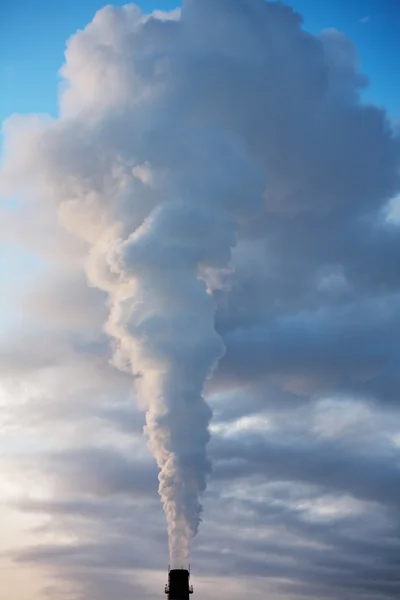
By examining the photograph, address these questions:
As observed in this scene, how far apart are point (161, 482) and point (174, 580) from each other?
1609cm

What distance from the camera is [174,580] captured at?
11031cm

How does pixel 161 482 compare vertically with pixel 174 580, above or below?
above

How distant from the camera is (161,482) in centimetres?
10900
